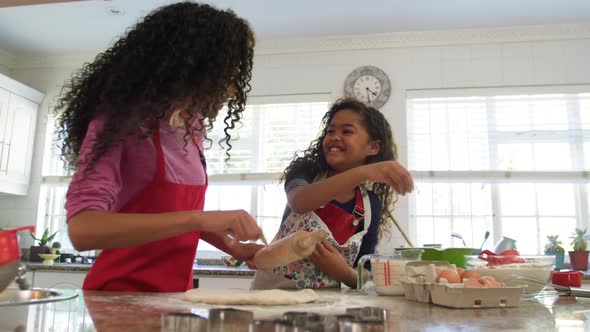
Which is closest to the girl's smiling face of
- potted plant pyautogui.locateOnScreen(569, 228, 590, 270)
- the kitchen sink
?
the kitchen sink

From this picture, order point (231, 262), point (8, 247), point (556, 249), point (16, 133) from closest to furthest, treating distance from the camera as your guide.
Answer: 1. point (8, 247)
2. point (556, 249)
3. point (231, 262)
4. point (16, 133)

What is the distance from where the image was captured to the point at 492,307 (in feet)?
2.82

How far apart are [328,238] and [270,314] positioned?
614 mm

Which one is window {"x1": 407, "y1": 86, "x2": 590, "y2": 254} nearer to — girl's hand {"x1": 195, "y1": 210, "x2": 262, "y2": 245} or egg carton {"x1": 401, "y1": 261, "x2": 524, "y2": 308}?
egg carton {"x1": 401, "y1": 261, "x2": 524, "y2": 308}

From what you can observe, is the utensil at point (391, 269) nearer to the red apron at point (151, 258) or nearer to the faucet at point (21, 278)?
the red apron at point (151, 258)

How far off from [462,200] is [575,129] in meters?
0.90

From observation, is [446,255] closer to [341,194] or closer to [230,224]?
[341,194]

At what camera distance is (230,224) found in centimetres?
90

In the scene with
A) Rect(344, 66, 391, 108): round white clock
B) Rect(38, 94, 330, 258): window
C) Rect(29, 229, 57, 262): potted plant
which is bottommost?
Rect(29, 229, 57, 262): potted plant

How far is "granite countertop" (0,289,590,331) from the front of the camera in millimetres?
615

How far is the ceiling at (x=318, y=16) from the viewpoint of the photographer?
328cm

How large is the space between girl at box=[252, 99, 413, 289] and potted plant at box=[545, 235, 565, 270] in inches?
78.1

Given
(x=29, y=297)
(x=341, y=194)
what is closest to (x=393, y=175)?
(x=341, y=194)

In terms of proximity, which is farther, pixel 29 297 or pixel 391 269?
pixel 391 269
